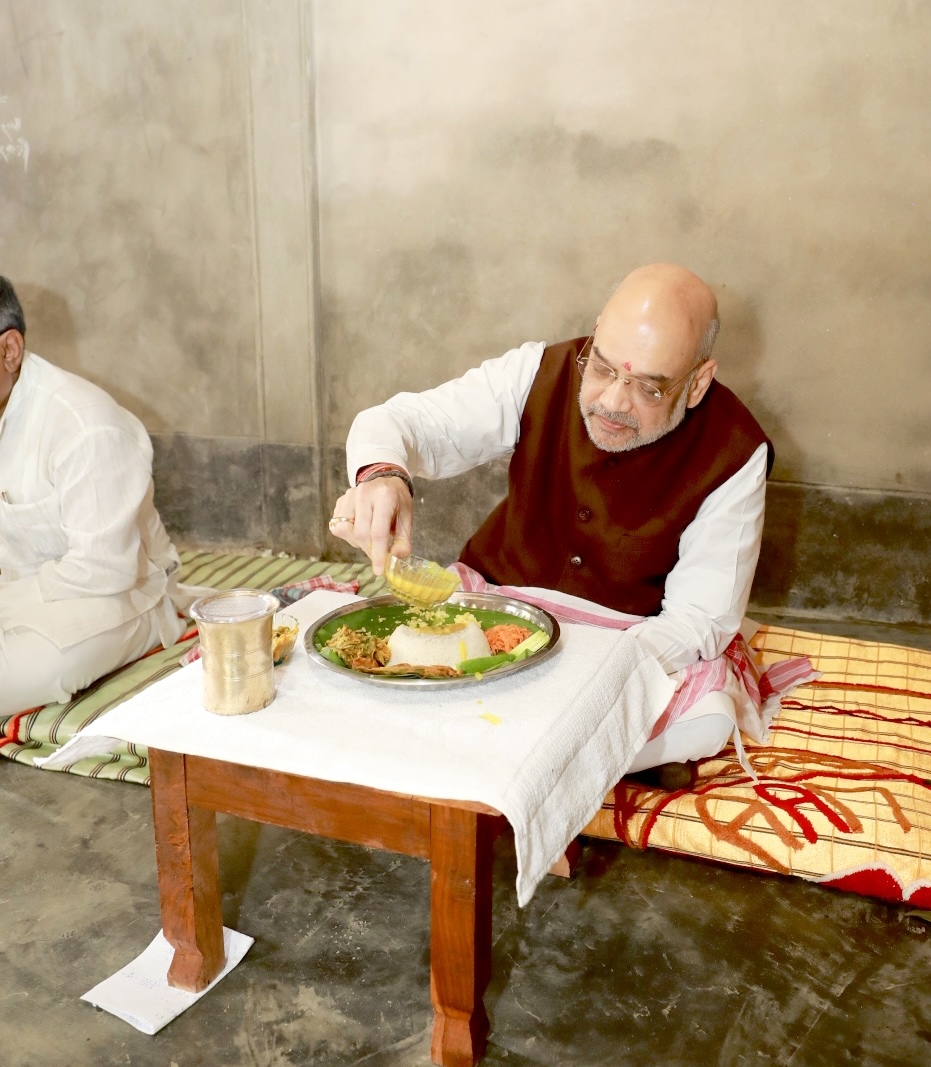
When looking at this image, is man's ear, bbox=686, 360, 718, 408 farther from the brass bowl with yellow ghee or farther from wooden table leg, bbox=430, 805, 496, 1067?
wooden table leg, bbox=430, 805, 496, 1067

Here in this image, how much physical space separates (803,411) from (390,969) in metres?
3.09

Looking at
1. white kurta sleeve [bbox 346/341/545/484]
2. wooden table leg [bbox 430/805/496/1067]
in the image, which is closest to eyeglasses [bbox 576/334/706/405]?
white kurta sleeve [bbox 346/341/545/484]

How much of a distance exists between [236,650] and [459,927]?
63cm

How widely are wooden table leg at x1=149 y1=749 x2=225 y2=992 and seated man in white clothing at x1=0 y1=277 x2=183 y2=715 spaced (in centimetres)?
133

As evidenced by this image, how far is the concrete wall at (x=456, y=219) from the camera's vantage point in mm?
4020

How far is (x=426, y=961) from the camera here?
2.19m

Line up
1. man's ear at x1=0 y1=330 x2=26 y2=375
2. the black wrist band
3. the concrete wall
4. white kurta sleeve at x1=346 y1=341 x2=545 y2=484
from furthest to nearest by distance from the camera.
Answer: the concrete wall
man's ear at x1=0 y1=330 x2=26 y2=375
white kurta sleeve at x1=346 y1=341 x2=545 y2=484
the black wrist band

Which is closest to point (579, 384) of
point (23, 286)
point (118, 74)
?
point (118, 74)

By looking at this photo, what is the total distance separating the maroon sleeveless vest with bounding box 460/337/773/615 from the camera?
2.72m

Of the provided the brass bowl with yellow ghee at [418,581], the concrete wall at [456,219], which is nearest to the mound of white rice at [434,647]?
the brass bowl with yellow ghee at [418,581]

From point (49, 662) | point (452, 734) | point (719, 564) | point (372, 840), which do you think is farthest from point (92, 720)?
point (719, 564)

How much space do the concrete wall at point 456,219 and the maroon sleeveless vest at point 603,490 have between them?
1689mm

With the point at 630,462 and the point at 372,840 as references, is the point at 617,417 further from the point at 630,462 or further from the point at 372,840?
the point at 372,840

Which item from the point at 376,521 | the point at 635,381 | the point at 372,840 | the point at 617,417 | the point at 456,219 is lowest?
the point at 372,840
